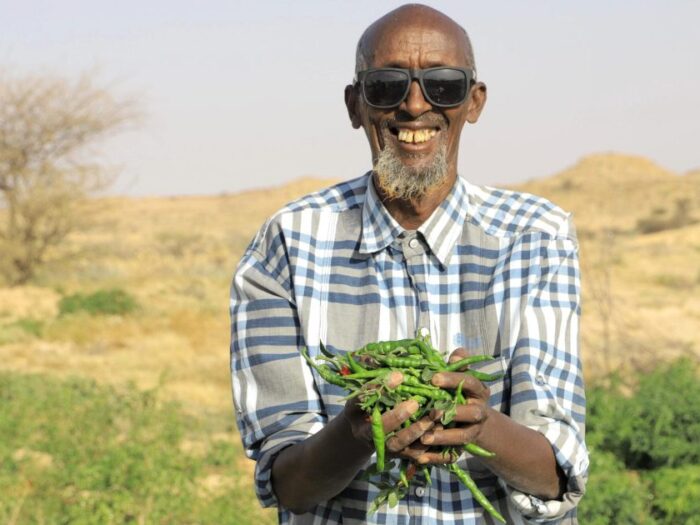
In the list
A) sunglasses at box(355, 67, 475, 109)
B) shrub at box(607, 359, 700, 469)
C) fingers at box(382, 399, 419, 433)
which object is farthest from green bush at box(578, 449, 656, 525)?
fingers at box(382, 399, 419, 433)

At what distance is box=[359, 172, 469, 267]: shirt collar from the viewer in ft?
7.02

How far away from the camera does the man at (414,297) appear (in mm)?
1979

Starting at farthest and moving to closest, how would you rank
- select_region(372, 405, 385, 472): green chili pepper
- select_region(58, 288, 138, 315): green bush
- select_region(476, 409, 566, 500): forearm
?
select_region(58, 288, 138, 315): green bush
select_region(476, 409, 566, 500): forearm
select_region(372, 405, 385, 472): green chili pepper

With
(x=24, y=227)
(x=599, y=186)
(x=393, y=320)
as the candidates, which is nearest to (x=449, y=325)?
(x=393, y=320)

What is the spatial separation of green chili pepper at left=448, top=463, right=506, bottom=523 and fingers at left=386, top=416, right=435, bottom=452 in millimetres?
130

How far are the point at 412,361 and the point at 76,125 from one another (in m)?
21.4

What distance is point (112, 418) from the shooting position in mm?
7055

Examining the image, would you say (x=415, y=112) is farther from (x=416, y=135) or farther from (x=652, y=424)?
(x=652, y=424)

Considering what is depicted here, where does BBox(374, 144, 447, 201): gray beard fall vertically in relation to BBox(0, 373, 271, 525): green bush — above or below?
above

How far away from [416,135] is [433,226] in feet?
0.58

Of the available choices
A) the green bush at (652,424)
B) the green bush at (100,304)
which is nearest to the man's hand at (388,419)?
the green bush at (652,424)

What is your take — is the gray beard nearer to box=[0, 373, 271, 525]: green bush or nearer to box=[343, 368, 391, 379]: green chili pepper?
box=[343, 368, 391, 379]: green chili pepper

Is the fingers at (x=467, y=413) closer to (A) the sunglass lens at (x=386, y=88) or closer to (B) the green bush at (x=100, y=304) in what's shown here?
(A) the sunglass lens at (x=386, y=88)

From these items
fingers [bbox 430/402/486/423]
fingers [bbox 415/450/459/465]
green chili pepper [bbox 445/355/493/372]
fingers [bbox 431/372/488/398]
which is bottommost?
fingers [bbox 415/450/459/465]
